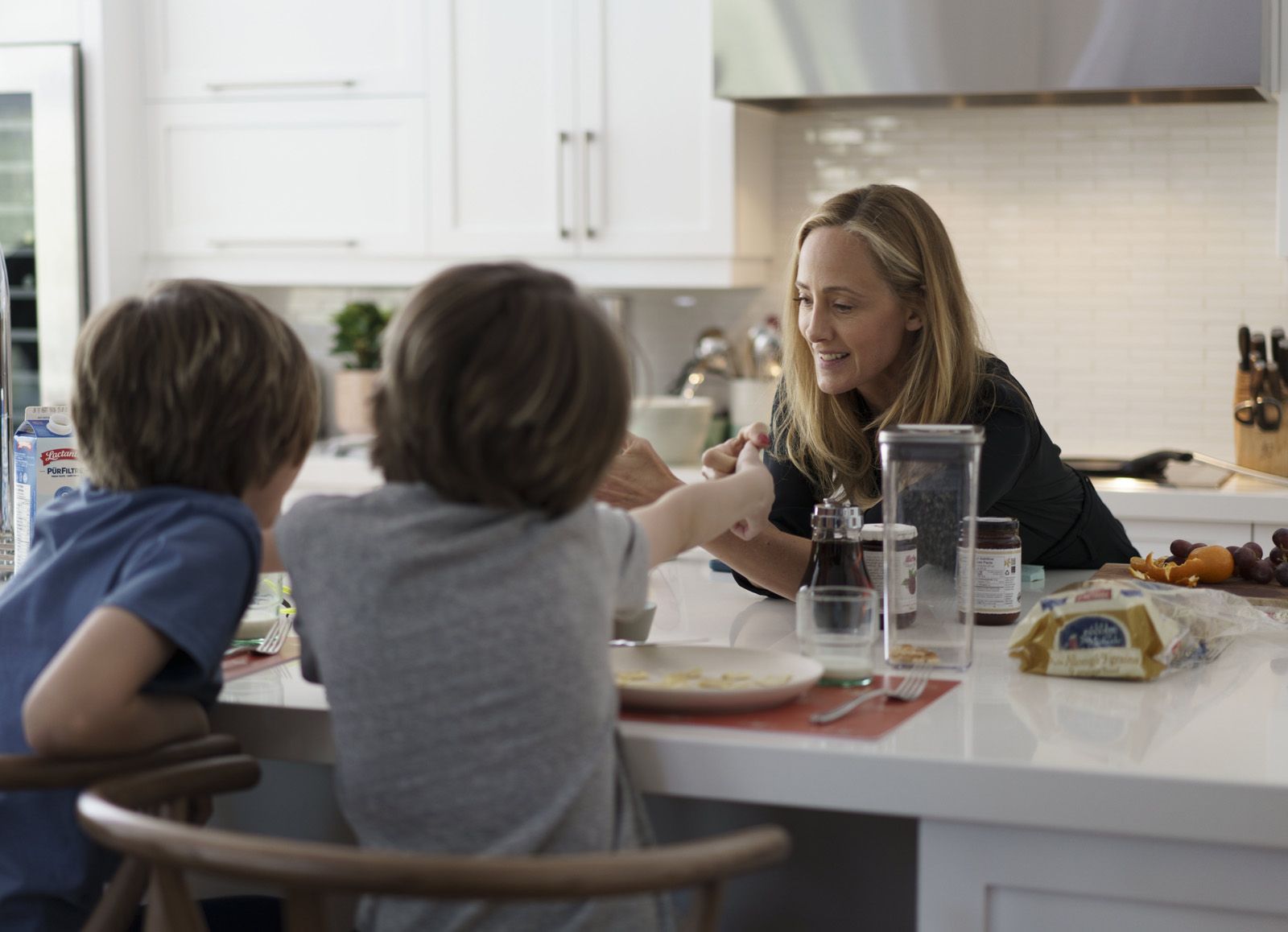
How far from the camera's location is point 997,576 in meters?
1.54

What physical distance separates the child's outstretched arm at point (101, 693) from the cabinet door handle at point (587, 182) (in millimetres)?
2377

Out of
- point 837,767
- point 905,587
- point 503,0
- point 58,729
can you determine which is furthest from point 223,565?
point 503,0

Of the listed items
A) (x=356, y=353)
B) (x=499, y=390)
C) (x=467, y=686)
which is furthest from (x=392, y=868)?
(x=356, y=353)

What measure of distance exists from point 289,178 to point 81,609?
101 inches

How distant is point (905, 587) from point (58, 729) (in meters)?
0.75

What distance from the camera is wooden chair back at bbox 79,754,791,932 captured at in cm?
84

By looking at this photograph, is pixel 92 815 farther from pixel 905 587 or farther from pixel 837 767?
pixel 905 587

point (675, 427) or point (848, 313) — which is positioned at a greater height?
point (848, 313)

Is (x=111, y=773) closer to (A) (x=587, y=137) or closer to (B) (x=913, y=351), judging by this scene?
(B) (x=913, y=351)

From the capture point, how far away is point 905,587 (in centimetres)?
136

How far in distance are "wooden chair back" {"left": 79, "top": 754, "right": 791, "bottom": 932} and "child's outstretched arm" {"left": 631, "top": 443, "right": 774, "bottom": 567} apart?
0.35 metres

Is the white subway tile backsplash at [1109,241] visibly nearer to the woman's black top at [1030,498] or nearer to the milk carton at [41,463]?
the woman's black top at [1030,498]

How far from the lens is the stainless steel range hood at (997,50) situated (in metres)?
2.83

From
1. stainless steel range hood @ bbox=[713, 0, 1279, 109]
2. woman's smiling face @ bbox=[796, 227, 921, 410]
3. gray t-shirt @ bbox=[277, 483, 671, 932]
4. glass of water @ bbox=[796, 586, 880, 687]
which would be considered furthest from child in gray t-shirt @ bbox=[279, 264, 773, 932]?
stainless steel range hood @ bbox=[713, 0, 1279, 109]
